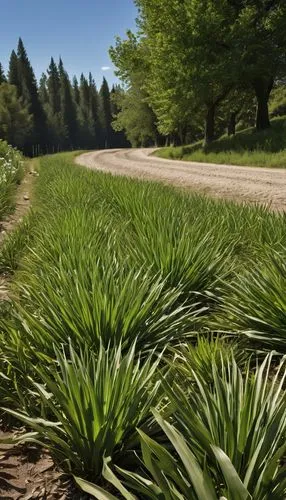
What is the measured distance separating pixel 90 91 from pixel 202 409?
127 meters

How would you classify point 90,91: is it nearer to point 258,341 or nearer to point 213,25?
point 213,25

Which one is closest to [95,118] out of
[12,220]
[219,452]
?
[12,220]

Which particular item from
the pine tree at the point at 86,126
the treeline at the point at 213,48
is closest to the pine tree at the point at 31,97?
the pine tree at the point at 86,126

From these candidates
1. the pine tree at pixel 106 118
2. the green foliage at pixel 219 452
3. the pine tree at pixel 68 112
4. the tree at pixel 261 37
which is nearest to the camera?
the green foliage at pixel 219 452

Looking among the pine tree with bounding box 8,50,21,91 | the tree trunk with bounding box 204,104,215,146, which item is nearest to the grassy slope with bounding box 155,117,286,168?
the tree trunk with bounding box 204,104,215,146

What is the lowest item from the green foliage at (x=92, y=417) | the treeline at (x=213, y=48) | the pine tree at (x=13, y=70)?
the green foliage at (x=92, y=417)

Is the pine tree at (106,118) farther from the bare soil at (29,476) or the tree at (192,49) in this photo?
the bare soil at (29,476)

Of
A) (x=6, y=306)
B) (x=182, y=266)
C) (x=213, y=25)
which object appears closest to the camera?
(x=6, y=306)

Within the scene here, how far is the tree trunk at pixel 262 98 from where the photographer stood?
22.8 m

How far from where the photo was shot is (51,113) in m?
96.4

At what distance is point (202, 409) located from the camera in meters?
1.93

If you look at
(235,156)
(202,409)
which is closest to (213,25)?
(235,156)

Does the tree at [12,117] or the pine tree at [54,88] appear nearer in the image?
the tree at [12,117]

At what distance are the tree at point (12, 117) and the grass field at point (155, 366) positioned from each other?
6673 centimetres
